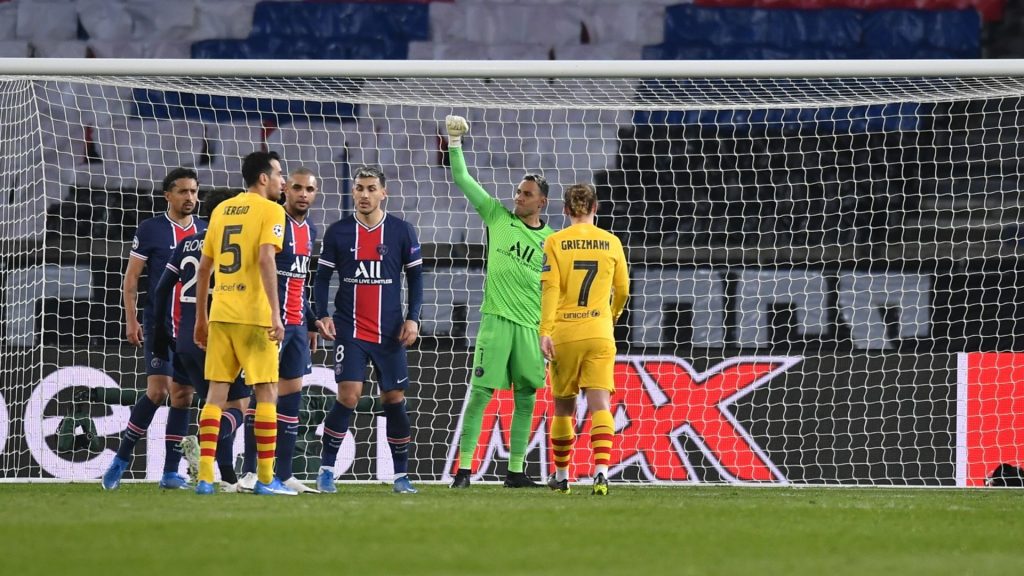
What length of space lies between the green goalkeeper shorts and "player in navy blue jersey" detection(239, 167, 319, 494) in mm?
936

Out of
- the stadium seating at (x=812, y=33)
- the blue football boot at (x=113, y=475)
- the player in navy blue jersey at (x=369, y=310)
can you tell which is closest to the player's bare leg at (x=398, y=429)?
the player in navy blue jersey at (x=369, y=310)

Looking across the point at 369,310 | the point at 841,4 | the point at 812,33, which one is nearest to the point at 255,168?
the point at 369,310

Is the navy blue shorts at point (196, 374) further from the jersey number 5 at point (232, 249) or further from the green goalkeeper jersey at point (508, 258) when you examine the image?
the green goalkeeper jersey at point (508, 258)

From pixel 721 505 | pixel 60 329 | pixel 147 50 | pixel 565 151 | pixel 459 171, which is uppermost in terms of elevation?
pixel 147 50

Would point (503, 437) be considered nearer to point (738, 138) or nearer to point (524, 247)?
point (524, 247)

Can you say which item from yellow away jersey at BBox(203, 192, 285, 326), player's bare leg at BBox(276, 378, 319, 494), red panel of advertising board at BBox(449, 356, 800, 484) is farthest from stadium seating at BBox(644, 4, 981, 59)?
yellow away jersey at BBox(203, 192, 285, 326)

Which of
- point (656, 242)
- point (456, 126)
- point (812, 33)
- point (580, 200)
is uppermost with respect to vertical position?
point (812, 33)

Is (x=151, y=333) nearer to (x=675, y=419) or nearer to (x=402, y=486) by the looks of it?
(x=402, y=486)

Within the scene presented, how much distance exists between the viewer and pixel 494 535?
4.29 metres

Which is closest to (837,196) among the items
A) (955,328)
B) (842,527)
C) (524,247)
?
(955,328)

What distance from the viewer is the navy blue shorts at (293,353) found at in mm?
6406

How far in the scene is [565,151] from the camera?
37.0 feet

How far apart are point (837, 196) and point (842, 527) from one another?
6214 mm

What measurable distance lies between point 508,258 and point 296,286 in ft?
3.77
